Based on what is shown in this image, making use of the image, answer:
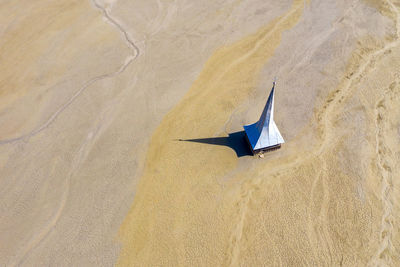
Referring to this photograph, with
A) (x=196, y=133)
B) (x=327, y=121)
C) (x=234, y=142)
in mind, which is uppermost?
(x=196, y=133)

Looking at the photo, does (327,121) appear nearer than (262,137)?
No

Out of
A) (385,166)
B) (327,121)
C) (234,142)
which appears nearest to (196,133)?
(234,142)

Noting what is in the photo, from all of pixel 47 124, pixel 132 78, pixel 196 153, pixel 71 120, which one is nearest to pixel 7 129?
pixel 47 124

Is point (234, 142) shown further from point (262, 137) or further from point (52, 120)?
point (52, 120)

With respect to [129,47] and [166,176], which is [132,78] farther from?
[166,176]

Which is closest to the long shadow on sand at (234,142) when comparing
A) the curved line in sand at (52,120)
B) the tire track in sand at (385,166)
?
the tire track in sand at (385,166)

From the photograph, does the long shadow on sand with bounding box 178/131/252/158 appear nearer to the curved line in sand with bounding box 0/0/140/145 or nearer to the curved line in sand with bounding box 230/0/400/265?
the curved line in sand with bounding box 230/0/400/265
